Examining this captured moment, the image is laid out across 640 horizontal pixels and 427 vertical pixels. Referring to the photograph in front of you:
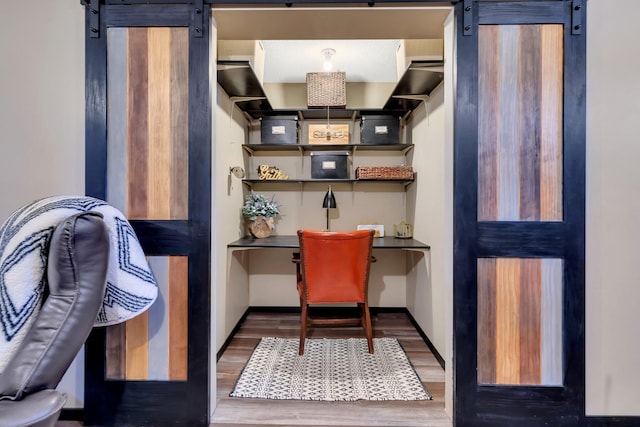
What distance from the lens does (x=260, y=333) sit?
109 inches

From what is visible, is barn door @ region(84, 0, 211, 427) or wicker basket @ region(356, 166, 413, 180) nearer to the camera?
barn door @ region(84, 0, 211, 427)

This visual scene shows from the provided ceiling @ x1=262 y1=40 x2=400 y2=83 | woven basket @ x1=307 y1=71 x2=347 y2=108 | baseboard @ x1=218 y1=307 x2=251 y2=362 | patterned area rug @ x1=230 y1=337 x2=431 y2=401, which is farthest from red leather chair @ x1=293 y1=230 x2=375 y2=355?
ceiling @ x1=262 y1=40 x2=400 y2=83

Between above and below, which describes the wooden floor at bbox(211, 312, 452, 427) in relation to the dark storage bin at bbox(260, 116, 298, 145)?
below

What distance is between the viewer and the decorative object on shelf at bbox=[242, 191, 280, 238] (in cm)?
291

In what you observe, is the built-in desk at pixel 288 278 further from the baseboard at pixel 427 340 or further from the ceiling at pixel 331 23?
the ceiling at pixel 331 23

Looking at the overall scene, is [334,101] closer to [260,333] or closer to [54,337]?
[260,333]

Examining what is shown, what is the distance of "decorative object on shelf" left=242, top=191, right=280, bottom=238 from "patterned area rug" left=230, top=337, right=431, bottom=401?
963 millimetres

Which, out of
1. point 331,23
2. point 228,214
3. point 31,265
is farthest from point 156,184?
point 331,23

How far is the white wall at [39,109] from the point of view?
1599mm

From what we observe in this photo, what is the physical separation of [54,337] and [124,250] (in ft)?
1.47

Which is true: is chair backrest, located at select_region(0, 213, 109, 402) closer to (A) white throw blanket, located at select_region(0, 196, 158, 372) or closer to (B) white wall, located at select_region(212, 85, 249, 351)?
(A) white throw blanket, located at select_region(0, 196, 158, 372)

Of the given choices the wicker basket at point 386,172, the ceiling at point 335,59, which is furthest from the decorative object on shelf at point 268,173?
the ceiling at point 335,59

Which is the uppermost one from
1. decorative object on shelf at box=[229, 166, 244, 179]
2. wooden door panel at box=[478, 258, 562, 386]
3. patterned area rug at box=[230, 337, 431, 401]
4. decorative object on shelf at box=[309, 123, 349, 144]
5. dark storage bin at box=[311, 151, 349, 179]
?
decorative object on shelf at box=[309, 123, 349, 144]
